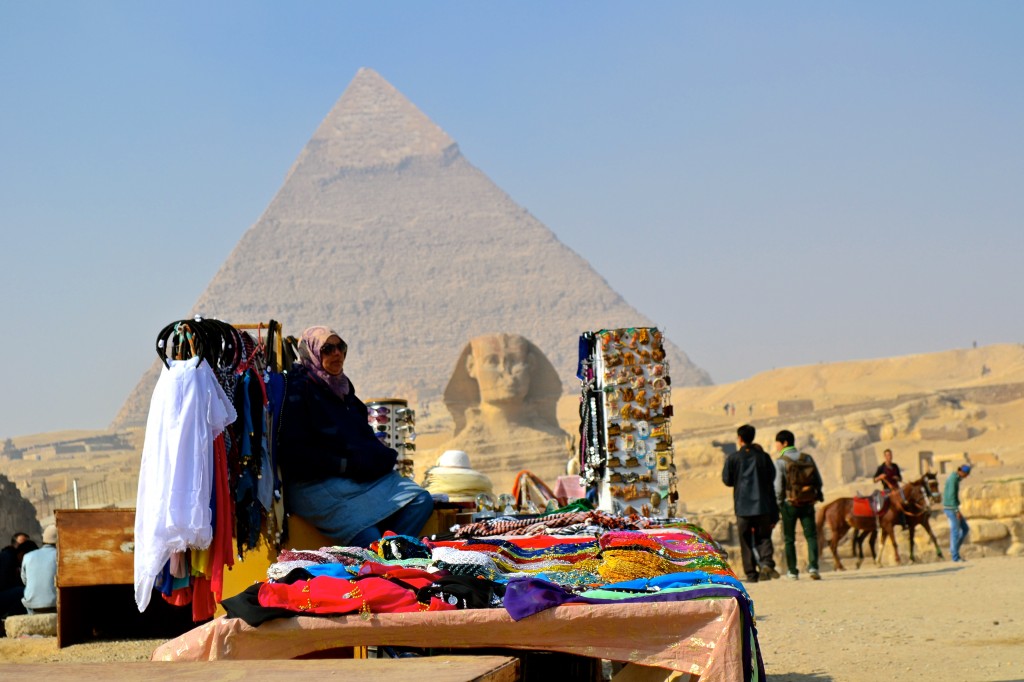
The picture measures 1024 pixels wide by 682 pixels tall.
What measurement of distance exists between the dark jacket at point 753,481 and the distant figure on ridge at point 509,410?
22837 millimetres

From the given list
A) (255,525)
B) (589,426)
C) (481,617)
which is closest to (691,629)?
(481,617)

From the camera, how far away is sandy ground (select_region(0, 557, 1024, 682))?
5.80 m

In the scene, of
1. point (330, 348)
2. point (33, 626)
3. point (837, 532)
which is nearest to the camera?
point (330, 348)

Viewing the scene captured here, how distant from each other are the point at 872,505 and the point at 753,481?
420 cm

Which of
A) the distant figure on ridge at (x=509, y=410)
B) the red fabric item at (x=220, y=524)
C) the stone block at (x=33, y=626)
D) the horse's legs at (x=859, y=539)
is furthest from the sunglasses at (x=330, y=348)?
the distant figure on ridge at (x=509, y=410)

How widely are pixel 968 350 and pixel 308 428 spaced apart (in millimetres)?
85088

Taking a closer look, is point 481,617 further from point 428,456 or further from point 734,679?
point 428,456

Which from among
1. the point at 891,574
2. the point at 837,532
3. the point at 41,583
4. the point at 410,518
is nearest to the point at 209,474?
the point at 410,518

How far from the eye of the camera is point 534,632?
11.3 ft

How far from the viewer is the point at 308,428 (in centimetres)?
559

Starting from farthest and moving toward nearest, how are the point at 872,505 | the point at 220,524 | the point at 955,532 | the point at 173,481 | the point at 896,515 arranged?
the point at 872,505 < the point at 896,515 < the point at 955,532 < the point at 220,524 < the point at 173,481

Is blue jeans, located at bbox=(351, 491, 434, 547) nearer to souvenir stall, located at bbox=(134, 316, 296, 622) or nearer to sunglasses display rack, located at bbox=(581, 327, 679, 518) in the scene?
souvenir stall, located at bbox=(134, 316, 296, 622)

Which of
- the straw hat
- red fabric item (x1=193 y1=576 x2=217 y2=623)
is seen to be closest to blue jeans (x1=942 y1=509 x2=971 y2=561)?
the straw hat

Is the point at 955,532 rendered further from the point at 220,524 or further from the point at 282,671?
the point at 282,671
